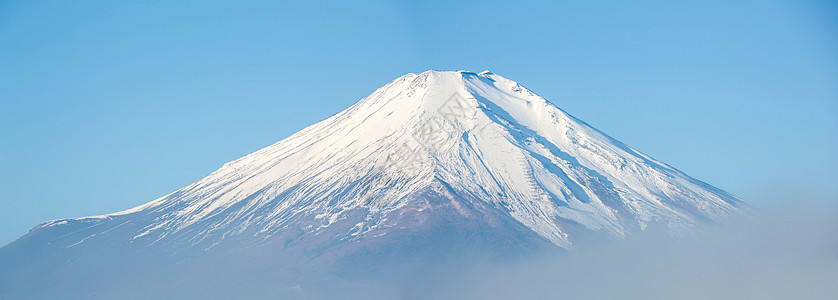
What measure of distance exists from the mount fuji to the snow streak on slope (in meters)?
0.13

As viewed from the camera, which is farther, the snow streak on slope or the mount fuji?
the snow streak on slope

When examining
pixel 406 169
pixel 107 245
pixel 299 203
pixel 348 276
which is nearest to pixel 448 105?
pixel 406 169

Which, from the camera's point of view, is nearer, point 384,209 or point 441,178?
point 384,209

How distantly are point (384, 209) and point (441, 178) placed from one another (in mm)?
4448

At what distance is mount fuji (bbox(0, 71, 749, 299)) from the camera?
61.2 m

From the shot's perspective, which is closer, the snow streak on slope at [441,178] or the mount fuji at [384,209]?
the mount fuji at [384,209]

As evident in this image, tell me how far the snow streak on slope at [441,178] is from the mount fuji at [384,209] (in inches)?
5.3

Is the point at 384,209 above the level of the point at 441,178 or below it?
below

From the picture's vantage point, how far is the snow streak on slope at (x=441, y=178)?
64812 mm

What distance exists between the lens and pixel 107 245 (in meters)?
69.0

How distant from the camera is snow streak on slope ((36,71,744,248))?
6481cm

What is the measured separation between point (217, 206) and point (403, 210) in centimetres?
1487

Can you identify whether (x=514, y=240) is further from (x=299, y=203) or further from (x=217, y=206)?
(x=217, y=206)

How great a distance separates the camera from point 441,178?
66.3m
